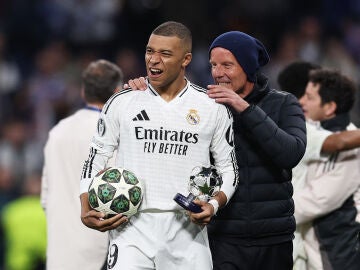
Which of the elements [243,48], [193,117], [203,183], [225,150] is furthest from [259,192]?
[243,48]

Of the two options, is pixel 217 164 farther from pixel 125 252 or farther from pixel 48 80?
pixel 48 80

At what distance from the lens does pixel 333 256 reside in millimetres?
6891

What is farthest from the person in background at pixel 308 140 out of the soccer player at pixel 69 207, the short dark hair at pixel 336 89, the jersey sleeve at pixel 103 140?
the jersey sleeve at pixel 103 140

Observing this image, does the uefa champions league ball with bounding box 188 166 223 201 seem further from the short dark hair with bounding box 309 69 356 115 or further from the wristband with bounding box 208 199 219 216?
the short dark hair with bounding box 309 69 356 115

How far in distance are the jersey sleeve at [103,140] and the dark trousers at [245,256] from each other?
3.09 ft

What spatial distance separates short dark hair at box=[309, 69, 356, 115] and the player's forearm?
33 cm

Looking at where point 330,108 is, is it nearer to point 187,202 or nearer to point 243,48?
point 243,48

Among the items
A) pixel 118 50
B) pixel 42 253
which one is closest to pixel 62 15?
pixel 118 50

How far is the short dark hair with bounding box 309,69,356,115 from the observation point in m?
7.03

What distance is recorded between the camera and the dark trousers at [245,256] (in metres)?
6.02

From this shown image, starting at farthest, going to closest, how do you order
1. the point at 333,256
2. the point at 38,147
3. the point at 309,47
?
1. the point at 309,47
2. the point at 38,147
3. the point at 333,256

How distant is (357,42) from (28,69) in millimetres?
5026

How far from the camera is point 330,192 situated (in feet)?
22.4

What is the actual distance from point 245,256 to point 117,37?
9511 mm
